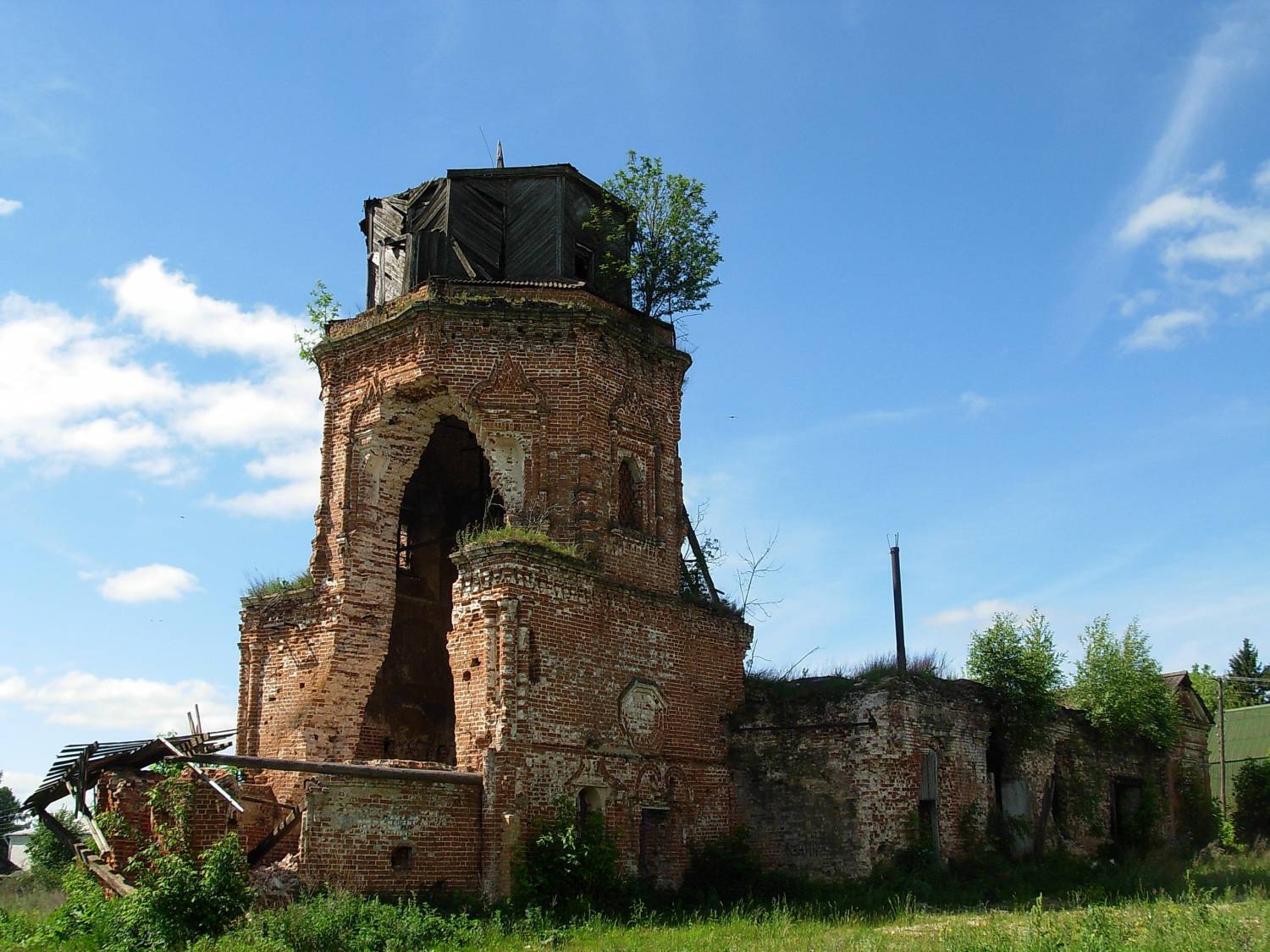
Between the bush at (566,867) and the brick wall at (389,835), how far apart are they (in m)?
0.66

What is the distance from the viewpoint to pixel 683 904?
51.8 ft

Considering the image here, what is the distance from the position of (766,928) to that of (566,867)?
2.53m

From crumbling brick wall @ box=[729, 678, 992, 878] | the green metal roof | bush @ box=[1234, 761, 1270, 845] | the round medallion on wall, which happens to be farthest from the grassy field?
the green metal roof

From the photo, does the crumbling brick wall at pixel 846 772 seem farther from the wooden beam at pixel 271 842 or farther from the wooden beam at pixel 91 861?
the wooden beam at pixel 91 861

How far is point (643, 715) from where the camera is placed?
652 inches

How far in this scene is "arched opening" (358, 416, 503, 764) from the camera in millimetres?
18734

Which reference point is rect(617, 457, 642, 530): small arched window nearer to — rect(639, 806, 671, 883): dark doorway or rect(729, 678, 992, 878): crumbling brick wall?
rect(729, 678, 992, 878): crumbling brick wall

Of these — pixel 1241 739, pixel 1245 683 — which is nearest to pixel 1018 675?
pixel 1241 739

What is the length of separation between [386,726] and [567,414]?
5851 mm

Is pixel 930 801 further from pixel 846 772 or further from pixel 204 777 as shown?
pixel 204 777

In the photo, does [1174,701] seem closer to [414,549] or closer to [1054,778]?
[1054,778]

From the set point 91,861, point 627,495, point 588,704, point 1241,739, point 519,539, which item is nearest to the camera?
point 91,861

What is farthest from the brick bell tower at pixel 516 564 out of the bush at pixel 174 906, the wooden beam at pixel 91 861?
the wooden beam at pixel 91 861

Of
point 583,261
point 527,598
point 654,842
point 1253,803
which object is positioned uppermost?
point 583,261
